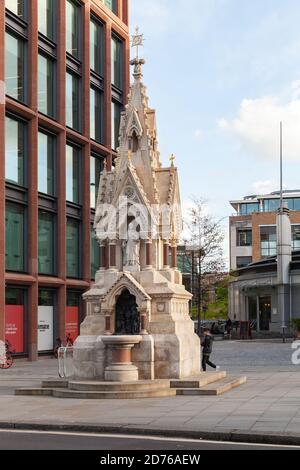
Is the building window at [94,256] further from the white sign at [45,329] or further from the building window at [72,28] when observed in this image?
the building window at [72,28]

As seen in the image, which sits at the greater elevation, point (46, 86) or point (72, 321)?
point (46, 86)

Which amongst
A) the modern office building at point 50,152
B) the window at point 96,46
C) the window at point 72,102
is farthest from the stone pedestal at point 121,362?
the window at point 96,46

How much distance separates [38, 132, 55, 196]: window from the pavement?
2049 centimetres

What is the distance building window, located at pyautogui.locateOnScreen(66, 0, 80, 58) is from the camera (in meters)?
46.7

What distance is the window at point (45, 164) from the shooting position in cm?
4266

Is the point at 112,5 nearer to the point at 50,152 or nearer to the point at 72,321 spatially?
the point at 50,152

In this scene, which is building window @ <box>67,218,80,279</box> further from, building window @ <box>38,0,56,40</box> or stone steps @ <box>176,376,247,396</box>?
stone steps @ <box>176,376,247,396</box>

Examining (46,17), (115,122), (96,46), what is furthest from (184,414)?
(115,122)

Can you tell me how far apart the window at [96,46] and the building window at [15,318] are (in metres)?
17.6

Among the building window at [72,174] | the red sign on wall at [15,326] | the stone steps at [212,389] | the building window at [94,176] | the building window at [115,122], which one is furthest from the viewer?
the building window at [115,122]

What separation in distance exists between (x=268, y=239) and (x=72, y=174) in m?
63.4

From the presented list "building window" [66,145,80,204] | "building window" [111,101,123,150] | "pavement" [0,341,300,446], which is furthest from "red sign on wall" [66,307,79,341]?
"pavement" [0,341,300,446]

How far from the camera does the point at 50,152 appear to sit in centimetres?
4403
